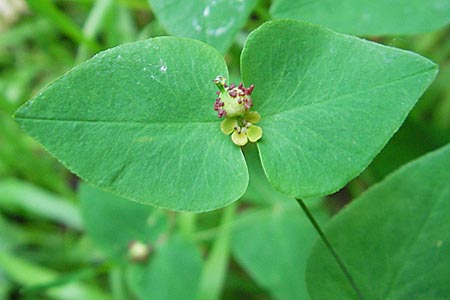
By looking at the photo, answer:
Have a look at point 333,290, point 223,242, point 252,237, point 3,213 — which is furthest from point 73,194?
point 333,290

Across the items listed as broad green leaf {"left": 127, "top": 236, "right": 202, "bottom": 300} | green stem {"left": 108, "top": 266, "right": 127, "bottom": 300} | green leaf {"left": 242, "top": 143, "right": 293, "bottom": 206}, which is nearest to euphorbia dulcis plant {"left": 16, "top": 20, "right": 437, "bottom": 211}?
broad green leaf {"left": 127, "top": 236, "right": 202, "bottom": 300}

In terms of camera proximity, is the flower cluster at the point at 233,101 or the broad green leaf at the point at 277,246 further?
the broad green leaf at the point at 277,246

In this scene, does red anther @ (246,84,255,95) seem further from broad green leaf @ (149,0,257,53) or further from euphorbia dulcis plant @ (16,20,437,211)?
broad green leaf @ (149,0,257,53)

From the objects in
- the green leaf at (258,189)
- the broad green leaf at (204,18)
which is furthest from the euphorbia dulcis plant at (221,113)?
the green leaf at (258,189)

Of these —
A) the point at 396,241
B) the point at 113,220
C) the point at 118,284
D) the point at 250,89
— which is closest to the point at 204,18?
the point at 250,89

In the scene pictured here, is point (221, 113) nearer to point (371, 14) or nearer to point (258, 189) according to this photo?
point (371, 14)

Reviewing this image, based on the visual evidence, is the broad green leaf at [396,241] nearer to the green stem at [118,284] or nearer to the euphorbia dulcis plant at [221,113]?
the euphorbia dulcis plant at [221,113]

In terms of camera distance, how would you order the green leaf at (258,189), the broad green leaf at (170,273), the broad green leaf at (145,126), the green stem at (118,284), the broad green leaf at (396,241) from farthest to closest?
the green stem at (118,284) → the green leaf at (258,189) → the broad green leaf at (170,273) → the broad green leaf at (396,241) → the broad green leaf at (145,126)
